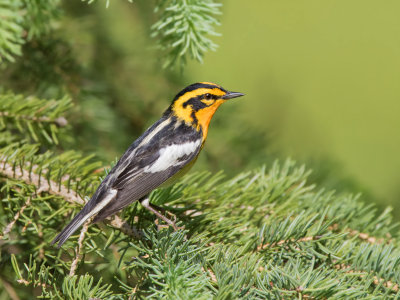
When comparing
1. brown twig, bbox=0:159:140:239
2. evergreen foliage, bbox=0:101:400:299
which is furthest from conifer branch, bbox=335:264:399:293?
brown twig, bbox=0:159:140:239

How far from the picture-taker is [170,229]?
1.70 metres

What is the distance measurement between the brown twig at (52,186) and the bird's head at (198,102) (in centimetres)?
92

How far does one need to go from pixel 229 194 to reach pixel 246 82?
179 centimetres

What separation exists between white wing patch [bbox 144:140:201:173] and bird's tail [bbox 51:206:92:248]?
21.3 inches

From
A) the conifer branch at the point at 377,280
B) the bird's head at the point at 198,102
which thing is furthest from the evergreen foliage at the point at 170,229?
the bird's head at the point at 198,102

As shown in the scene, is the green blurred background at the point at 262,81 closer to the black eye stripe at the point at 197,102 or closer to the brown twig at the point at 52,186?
the black eye stripe at the point at 197,102

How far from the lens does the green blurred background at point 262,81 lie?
2.88 m

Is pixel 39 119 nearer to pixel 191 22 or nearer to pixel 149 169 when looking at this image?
pixel 149 169

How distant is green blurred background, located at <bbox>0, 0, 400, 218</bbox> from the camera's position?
2.88 m

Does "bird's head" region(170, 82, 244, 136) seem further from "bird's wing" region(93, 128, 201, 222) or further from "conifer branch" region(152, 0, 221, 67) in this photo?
"conifer branch" region(152, 0, 221, 67)

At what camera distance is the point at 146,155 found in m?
2.49

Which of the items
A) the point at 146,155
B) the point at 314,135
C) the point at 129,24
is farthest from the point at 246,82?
the point at 146,155

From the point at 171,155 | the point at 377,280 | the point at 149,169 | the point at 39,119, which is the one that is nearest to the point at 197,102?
the point at 171,155

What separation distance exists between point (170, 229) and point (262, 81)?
2.32 metres
